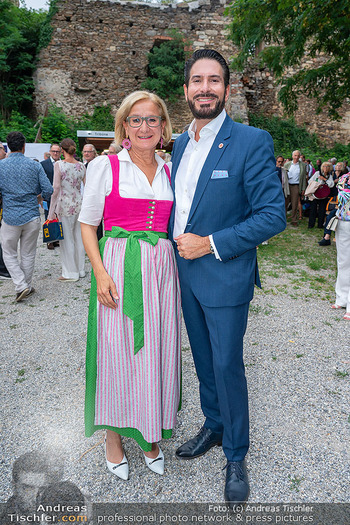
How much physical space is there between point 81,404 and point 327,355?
2.44 metres

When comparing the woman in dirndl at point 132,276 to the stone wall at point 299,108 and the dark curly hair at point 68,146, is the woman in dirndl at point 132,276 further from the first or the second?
the stone wall at point 299,108

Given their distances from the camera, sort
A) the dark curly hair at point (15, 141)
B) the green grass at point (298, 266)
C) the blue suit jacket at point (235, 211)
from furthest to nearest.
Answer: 1. the green grass at point (298, 266)
2. the dark curly hair at point (15, 141)
3. the blue suit jacket at point (235, 211)

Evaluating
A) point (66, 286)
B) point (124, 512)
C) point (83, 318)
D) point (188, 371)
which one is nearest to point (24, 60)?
point (66, 286)

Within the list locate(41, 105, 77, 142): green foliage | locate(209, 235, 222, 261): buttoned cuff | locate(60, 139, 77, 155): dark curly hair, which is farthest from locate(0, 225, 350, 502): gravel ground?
locate(41, 105, 77, 142): green foliage

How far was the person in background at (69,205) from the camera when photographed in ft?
17.4

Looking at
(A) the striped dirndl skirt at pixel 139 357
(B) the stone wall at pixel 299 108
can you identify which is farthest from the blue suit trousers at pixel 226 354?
(B) the stone wall at pixel 299 108

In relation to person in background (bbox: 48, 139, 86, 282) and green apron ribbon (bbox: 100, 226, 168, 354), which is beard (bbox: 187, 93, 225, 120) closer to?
green apron ribbon (bbox: 100, 226, 168, 354)

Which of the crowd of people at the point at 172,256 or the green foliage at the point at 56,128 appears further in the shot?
the green foliage at the point at 56,128

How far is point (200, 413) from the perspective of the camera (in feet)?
8.63

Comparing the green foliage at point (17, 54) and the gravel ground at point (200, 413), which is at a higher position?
the green foliage at point (17, 54)

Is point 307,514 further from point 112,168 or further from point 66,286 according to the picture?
point 66,286

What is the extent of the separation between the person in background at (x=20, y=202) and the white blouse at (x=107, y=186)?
3198 millimetres

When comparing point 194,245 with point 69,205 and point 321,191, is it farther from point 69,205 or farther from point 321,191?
point 321,191

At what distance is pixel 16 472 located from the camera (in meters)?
2.06
